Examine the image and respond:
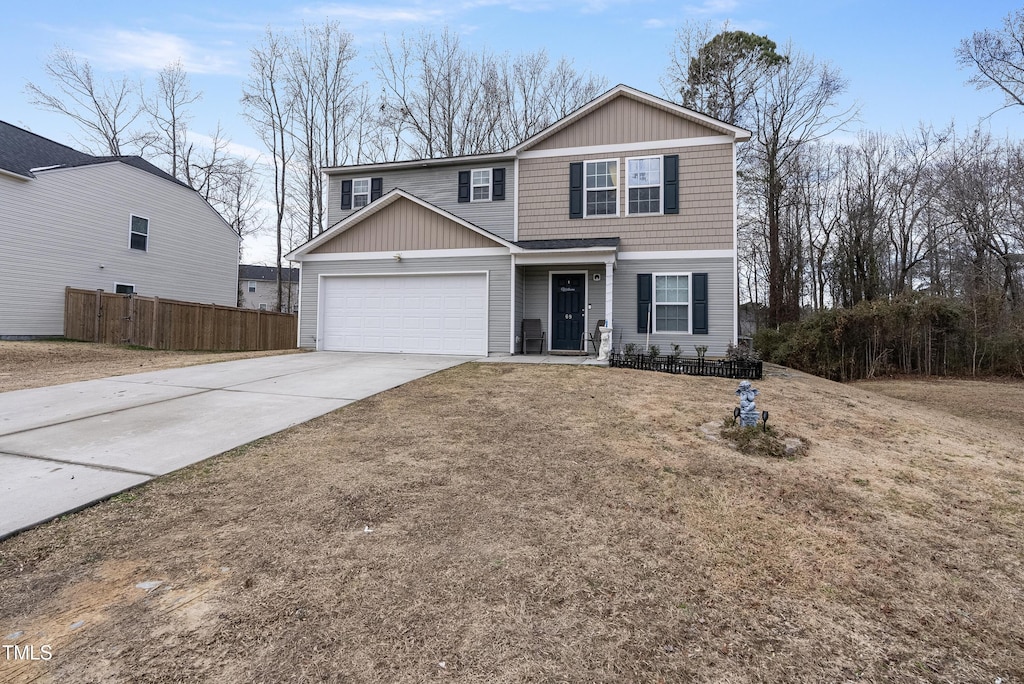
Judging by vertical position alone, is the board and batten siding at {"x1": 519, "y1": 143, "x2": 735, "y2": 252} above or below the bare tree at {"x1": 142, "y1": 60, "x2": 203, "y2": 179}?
below

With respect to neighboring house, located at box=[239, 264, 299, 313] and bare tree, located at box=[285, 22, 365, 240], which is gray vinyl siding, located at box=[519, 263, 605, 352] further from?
neighboring house, located at box=[239, 264, 299, 313]

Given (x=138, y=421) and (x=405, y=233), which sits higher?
(x=405, y=233)

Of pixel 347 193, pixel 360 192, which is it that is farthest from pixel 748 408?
pixel 347 193

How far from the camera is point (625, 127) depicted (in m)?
12.1

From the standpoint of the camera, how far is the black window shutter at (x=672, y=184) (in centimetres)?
1171

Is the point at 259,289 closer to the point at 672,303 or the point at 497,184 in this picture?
the point at 497,184

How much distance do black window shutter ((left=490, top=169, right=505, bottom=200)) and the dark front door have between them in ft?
9.46

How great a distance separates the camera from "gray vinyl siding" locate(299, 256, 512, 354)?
11609mm

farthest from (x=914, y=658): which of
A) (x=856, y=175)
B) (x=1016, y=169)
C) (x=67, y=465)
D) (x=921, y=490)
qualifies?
(x=856, y=175)

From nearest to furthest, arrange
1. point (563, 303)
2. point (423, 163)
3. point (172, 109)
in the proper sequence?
→ point (563, 303)
point (423, 163)
point (172, 109)

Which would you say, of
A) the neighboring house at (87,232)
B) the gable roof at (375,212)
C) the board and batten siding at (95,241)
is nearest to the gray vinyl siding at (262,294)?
the board and batten siding at (95,241)

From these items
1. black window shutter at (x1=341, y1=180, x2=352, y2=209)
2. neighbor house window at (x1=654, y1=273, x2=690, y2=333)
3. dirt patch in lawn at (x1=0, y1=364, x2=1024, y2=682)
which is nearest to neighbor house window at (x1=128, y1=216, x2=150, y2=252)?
black window shutter at (x1=341, y1=180, x2=352, y2=209)

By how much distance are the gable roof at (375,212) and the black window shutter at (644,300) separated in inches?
127

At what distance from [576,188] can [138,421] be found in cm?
1052
